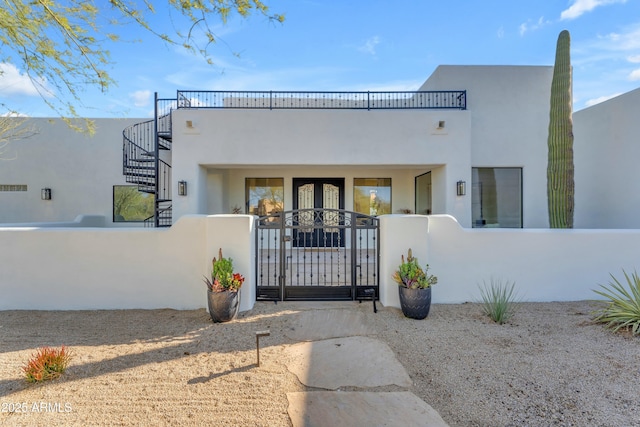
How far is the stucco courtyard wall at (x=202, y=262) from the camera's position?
4820 millimetres

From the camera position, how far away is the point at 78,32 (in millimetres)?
3561

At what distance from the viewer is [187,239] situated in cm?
488

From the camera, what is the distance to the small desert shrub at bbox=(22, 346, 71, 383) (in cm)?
276

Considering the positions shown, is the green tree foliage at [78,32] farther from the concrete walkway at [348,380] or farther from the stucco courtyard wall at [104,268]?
the concrete walkway at [348,380]

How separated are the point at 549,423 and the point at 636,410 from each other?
2.67ft

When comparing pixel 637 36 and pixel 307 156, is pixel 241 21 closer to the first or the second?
pixel 307 156

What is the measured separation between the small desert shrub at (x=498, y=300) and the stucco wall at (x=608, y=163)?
15.5ft

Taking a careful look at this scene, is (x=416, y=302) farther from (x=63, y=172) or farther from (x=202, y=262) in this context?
(x=63, y=172)

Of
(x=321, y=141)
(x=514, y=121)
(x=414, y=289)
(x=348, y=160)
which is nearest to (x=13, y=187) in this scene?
(x=321, y=141)

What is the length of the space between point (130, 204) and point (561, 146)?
12.3 meters

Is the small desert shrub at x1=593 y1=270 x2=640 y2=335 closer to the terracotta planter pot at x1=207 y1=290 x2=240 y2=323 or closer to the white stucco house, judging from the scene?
the white stucco house

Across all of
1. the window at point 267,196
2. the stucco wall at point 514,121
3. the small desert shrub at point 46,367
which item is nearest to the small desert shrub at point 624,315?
the stucco wall at point 514,121

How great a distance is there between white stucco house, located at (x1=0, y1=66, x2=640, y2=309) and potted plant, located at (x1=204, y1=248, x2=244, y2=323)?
206 cm

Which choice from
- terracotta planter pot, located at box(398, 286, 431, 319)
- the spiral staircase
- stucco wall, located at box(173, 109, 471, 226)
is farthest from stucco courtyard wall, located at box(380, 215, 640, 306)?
the spiral staircase
